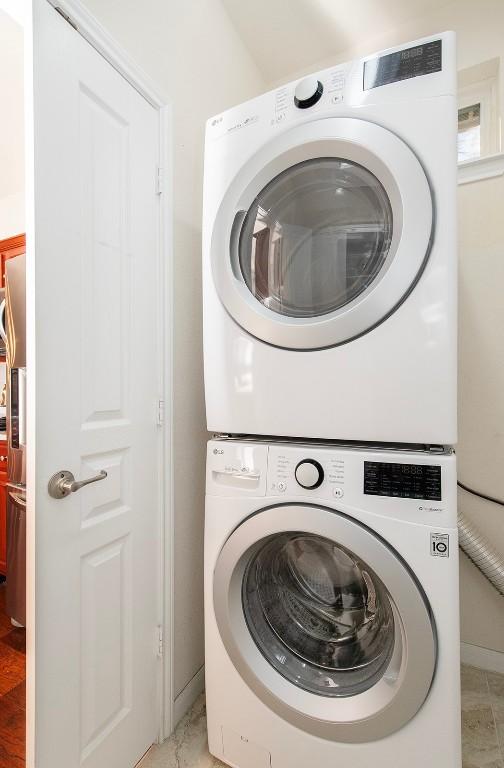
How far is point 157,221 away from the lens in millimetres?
1271

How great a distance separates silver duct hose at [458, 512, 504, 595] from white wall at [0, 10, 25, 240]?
8.44ft

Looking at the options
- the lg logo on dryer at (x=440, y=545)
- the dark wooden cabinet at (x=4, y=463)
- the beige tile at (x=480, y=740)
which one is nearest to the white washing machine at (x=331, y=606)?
the lg logo on dryer at (x=440, y=545)

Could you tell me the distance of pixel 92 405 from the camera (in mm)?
1043

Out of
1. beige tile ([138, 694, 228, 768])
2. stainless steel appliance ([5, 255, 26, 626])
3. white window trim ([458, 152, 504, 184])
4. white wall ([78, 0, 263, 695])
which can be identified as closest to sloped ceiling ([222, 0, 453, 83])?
white wall ([78, 0, 263, 695])

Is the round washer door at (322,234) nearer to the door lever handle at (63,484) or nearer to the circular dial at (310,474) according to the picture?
the circular dial at (310,474)

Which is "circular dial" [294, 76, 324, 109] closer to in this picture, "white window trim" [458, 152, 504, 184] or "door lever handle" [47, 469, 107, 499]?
"white window trim" [458, 152, 504, 184]

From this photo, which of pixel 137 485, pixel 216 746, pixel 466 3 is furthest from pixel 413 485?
pixel 466 3

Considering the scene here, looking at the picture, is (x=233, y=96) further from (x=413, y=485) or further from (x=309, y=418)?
(x=413, y=485)

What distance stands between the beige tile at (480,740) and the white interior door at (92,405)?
96 centimetres

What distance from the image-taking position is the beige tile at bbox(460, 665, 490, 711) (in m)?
1.41

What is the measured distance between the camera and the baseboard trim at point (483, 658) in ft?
A: 5.18

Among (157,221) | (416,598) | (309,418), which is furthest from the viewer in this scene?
(157,221)

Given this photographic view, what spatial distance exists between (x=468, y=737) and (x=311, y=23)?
2.78 m

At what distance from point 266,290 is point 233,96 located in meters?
1.22
